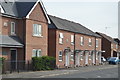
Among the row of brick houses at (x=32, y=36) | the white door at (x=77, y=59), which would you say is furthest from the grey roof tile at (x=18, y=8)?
the white door at (x=77, y=59)

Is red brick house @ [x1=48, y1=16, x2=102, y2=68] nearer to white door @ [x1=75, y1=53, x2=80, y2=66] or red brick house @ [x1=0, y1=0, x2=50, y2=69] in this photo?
white door @ [x1=75, y1=53, x2=80, y2=66]

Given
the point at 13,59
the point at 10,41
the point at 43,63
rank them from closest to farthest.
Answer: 1. the point at 10,41
2. the point at 13,59
3. the point at 43,63

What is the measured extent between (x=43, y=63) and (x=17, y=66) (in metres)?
3.50

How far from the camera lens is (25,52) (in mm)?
31609

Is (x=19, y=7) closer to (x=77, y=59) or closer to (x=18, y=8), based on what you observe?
(x=18, y=8)

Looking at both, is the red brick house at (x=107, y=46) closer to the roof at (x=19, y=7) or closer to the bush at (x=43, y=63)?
the bush at (x=43, y=63)

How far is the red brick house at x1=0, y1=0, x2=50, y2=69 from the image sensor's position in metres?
29.9

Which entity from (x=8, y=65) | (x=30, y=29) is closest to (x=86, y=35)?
(x=30, y=29)

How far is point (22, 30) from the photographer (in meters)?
32.2

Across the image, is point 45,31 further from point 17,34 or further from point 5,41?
point 5,41

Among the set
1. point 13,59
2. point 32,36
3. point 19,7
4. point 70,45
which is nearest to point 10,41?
point 13,59

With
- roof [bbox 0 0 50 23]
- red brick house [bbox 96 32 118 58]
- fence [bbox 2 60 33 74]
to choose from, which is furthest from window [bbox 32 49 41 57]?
red brick house [bbox 96 32 118 58]

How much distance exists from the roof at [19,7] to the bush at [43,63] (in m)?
4.94

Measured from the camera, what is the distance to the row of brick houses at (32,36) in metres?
30.3
